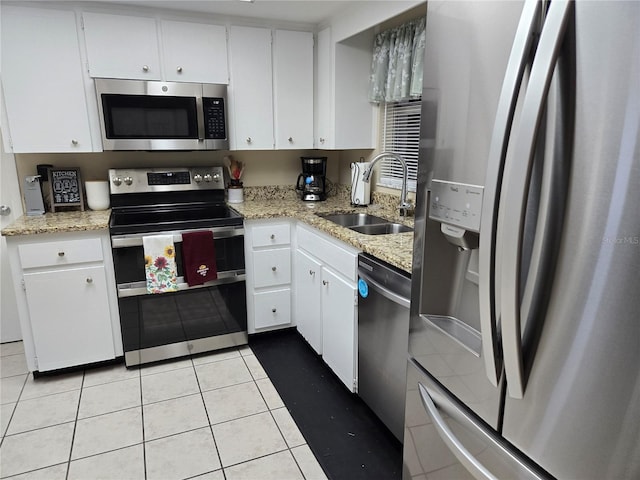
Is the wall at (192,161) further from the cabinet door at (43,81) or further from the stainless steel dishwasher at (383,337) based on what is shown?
the stainless steel dishwasher at (383,337)

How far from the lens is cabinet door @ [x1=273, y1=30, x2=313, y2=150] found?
296cm

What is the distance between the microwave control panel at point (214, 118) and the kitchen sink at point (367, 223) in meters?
0.90

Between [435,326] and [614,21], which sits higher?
[614,21]

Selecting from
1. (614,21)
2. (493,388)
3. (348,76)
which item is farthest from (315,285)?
(614,21)

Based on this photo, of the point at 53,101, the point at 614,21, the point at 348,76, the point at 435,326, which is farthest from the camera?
the point at 348,76

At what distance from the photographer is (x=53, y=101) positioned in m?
2.49

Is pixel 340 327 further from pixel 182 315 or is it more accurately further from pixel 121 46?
pixel 121 46

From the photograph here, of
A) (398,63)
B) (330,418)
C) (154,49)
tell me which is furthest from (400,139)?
(330,418)

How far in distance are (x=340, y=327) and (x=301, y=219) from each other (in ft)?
2.57

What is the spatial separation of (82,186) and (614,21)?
3.00 m

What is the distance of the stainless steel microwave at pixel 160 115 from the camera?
2.55 metres

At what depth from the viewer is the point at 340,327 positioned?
2.25 meters

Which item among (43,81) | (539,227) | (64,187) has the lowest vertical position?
(64,187)

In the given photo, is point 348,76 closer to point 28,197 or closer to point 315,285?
point 315,285
